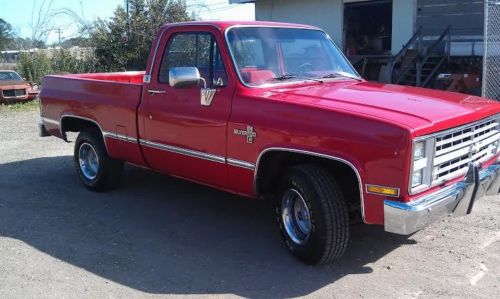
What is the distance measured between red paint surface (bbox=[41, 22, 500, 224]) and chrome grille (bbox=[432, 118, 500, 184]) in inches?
4.2

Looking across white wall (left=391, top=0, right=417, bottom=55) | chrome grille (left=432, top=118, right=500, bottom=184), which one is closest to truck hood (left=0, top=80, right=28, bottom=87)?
white wall (left=391, top=0, right=417, bottom=55)

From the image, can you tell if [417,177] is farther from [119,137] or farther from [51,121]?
[51,121]

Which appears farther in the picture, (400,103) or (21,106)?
(21,106)

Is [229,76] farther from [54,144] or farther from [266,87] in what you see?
[54,144]

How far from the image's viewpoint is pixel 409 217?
3.68m

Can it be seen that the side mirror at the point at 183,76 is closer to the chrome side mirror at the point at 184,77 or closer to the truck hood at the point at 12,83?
the chrome side mirror at the point at 184,77

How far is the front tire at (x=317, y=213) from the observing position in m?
4.08

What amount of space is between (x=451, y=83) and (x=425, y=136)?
9.22 metres

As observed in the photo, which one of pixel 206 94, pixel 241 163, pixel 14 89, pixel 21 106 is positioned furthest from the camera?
pixel 14 89

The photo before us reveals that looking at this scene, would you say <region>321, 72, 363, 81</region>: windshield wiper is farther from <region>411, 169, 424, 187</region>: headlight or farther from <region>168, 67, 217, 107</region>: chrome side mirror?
<region>411, 169, 424, 187</region>: headlight

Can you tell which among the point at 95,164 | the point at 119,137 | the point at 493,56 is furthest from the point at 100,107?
the point at 493,56

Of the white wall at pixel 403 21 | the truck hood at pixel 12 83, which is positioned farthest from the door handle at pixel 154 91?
the truck hood at pixel 12 83

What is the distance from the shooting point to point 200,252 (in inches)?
186

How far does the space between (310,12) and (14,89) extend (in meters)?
10.3
